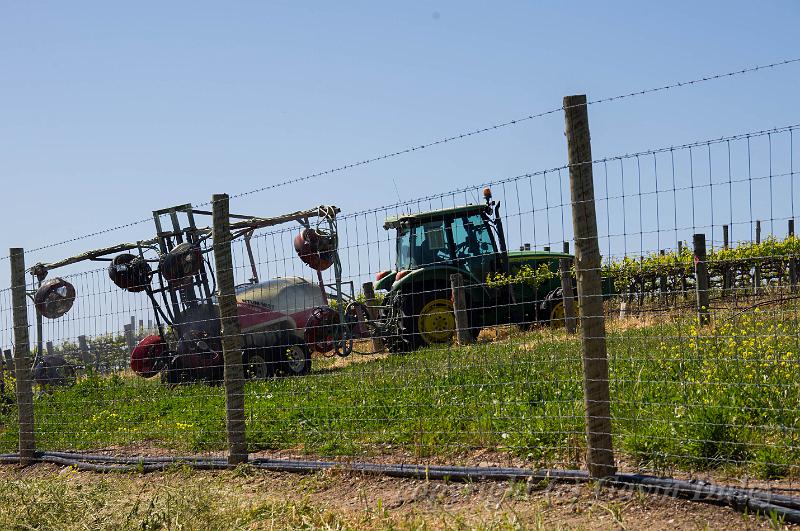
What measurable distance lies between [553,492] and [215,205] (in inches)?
143

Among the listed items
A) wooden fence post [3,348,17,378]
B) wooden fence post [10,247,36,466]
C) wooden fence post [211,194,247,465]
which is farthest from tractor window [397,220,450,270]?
wooden fence post [211,194,247,465]

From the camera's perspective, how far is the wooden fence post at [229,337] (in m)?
7.11

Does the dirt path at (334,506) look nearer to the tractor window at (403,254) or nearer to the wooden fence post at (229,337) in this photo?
the wooden fence post at (229,337)

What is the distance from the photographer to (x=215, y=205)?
7.33 metres

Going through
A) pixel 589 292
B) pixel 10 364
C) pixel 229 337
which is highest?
pixel 589 292

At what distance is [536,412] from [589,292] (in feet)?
5.07

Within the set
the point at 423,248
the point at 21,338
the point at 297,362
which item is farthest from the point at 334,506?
the point at 423,248

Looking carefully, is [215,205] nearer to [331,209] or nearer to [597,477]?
[597,477]

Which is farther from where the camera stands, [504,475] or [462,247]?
[462,247]

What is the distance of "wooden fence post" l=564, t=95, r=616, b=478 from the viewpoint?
17.1 ft

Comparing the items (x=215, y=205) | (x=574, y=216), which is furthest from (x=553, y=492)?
(x=215, y=205)

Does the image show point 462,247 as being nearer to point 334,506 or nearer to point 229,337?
point 229,337

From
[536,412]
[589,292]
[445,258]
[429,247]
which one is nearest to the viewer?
[589,292]

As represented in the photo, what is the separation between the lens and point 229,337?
23.4ft
